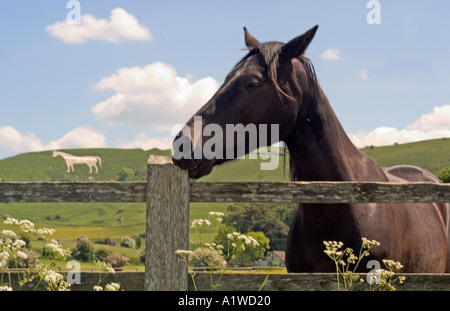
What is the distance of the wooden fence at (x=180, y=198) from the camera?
4816 millimetres

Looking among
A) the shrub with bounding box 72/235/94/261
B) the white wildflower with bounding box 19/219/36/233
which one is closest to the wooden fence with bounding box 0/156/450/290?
the white wildflower with bounding box 19/219/36/233

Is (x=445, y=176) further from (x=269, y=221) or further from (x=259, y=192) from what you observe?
(x=269, y=221)

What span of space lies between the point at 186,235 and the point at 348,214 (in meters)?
1.99

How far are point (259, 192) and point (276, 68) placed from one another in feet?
5.78

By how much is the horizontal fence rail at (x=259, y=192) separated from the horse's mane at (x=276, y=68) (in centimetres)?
117

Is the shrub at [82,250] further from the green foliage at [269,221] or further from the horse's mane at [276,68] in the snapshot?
the horse's mane at [276,68]

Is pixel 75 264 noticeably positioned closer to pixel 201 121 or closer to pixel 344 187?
pixel 201 121

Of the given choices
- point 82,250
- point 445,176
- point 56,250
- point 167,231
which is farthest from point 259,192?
point 82,250

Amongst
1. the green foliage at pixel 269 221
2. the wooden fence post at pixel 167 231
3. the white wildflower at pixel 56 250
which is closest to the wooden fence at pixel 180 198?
the wooden fence post at pixel 167 231

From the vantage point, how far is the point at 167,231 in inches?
190

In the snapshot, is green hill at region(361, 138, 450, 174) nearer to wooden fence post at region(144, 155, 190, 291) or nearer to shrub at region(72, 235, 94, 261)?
shrub at region(72, 235, 94, 261)

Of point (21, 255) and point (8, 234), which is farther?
point (8, 234)
